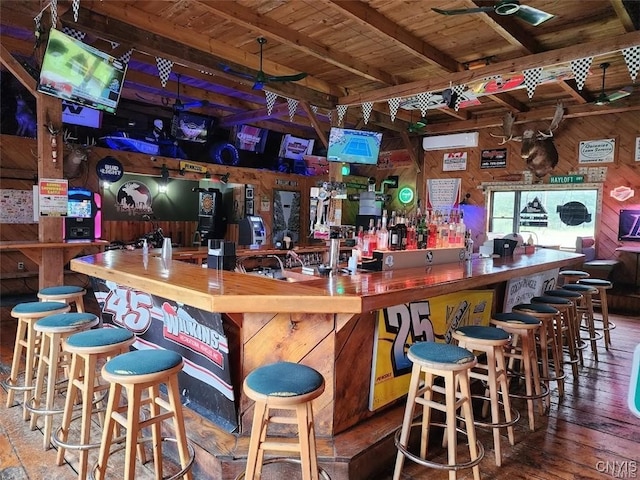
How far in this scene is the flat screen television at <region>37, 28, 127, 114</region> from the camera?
359cm

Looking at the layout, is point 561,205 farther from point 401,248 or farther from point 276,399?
point 276,399

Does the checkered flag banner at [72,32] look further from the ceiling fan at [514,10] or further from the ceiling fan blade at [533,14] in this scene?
the ceiling fan blade at [533,14]

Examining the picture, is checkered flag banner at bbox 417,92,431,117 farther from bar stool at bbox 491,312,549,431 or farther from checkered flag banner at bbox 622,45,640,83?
bar stool at bbox 491,312,549,431

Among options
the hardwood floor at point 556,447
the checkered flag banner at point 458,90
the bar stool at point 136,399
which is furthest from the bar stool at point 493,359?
the checkered flag banner at point 458,90

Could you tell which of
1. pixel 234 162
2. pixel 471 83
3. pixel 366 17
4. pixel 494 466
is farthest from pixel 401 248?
pixel 234 162

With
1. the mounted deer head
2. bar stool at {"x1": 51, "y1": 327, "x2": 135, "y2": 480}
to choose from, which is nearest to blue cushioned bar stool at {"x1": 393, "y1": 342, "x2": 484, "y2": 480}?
bar stool at {"x1": 51, "y1": 327, "x2": 135, "y2": 480}

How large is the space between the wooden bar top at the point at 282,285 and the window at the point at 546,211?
17.3 ft

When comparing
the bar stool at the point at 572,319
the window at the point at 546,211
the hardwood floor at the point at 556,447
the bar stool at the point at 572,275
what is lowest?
the hardwood floor at the point at 556,447

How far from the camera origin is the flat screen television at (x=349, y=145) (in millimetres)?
6621

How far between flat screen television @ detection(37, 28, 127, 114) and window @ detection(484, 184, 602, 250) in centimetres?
675

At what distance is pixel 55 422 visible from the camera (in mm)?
2781

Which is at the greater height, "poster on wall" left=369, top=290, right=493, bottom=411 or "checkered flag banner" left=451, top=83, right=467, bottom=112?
"checkered flag banner" left=451, top=83, right=467, bottom=112

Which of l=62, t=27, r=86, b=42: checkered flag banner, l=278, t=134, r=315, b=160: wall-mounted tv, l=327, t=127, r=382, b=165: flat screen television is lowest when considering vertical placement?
l=327, t=127, r=382, b=165: flat screen television

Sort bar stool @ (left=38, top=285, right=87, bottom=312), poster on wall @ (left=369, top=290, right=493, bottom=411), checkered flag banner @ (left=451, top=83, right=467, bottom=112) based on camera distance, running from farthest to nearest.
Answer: checkered flag banner @ (left=451, top=83, right=467, bottom=112), bar stool @ (left=38, top=285, right=87, bottom=312), poster on wall @ (left=369, top=290, right=493, bottom=411)
